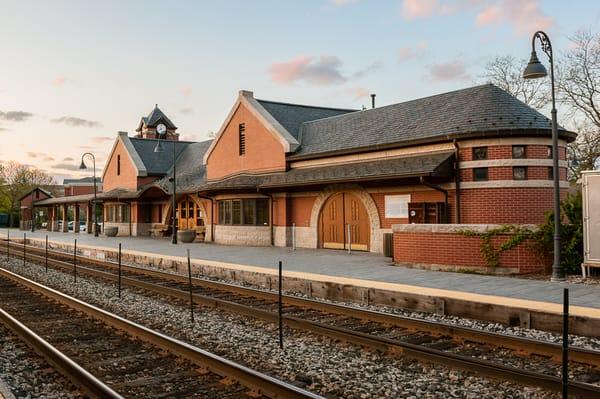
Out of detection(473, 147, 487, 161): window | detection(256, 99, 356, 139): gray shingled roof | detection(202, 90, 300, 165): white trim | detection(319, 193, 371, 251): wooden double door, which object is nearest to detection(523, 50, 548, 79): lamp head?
detection(473, 147, 487, 161): window

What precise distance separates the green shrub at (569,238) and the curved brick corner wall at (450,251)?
1.37 ft

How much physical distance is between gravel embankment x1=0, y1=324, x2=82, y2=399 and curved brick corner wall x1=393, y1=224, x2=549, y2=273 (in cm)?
1071

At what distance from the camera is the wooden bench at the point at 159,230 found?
3872cm

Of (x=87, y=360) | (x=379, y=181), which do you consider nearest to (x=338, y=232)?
(x=379, y=181)

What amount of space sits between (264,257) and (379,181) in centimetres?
518

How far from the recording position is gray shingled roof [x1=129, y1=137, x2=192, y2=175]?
43.9 metres

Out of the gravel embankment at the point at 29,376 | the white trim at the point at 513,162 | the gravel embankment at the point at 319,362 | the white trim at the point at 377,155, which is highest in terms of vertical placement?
the white trim at the point at 377,155

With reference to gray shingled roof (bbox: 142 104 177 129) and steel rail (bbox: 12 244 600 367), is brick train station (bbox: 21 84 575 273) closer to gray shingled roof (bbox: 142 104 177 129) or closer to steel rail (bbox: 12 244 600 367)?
steel rail (bbox: 12 244 600 367)

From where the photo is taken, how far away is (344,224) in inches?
895

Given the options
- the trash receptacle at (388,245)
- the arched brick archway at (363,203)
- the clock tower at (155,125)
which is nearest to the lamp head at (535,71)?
the trash receptacle at (388,245)

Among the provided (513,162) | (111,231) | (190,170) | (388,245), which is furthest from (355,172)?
(111,231)

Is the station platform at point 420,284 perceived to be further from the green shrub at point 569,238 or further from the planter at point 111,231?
the planter at point 111,231

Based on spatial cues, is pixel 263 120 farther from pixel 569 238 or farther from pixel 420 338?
pixel 420 338

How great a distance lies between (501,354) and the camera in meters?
7.44
